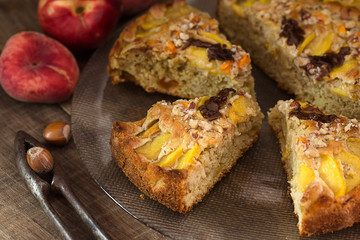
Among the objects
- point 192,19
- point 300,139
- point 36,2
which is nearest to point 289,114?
point 300,139

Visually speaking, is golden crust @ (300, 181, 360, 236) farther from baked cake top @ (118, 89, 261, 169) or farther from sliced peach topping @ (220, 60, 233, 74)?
sliced peach topping @ (220, 60, 233, 74)

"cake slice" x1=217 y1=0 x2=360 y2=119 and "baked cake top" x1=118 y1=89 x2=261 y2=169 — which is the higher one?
"cake slice" x1=217 y1=0 x2=360 y2=119

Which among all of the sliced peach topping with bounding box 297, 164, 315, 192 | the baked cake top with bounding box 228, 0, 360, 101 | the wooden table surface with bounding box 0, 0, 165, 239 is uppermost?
the baked cake top with bounding box 228, 0, 360, 101

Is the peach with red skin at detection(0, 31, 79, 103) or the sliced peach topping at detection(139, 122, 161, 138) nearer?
the sliced peach topping at detection(139, 122, 161, 138)

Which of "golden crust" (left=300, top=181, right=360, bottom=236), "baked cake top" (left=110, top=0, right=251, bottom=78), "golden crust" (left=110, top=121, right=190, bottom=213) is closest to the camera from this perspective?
"golden crust" (left=300, top=181, right=360, bottom=236)

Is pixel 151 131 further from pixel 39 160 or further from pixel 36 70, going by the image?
pixel 36 70

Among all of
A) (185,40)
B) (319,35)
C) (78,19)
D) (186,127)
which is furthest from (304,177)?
(78,19)

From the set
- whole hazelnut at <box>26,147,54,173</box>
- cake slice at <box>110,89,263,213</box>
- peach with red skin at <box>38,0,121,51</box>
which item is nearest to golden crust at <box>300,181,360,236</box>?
cake slice at <box>110,89,263,213</box>

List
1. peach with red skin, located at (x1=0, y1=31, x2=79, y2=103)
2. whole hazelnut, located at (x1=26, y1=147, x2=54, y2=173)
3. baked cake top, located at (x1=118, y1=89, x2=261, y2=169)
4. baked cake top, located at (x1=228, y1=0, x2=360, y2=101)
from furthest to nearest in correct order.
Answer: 1. peach with red skin, located at (x1=0, y1=31, x2=79, y2=103)
2. baked cake top, located at (x1=228, y1=0, x2=360, y2=101)
3. whole hazelnut, located at (x1=26, y1=147, x2=54, y2=173)
4. baked cake top, located at (x1=118, y1=89, x2=261, y2=169)
